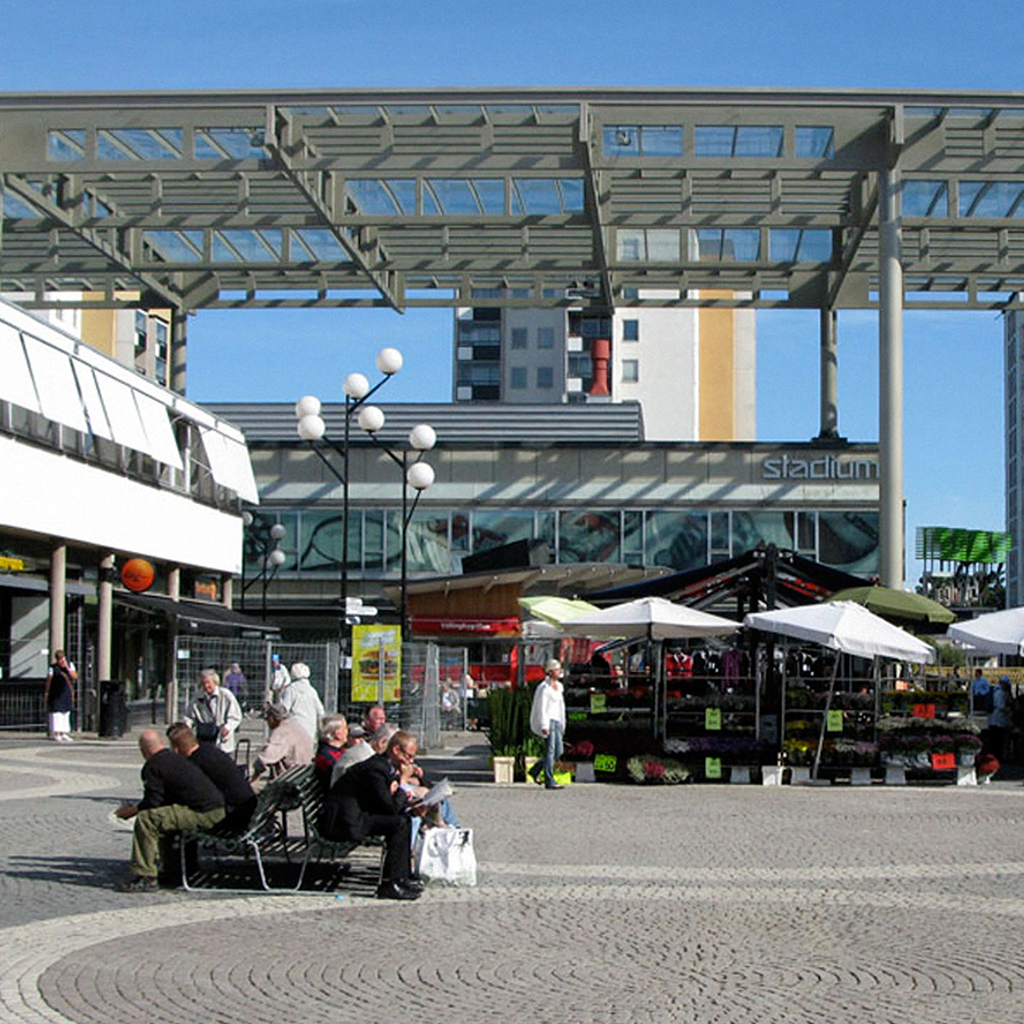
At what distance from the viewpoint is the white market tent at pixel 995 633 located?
938 inches

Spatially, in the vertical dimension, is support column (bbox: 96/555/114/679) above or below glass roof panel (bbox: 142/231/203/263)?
below

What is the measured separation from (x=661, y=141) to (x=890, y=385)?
669 centimetres

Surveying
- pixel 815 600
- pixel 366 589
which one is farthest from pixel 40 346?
pixel 366 589

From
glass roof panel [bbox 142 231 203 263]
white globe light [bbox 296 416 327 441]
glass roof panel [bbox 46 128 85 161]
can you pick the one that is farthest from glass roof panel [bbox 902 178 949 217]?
glass roof panel [bbox 46 128 85 161]

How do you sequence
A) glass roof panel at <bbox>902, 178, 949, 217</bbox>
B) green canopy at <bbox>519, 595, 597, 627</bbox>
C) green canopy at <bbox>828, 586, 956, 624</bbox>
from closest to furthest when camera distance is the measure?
green canopy at <bbox>828, 586, 956, 624</bbox>, green canopy at <bbox>519, 595, 597, 627</bbox>, glass roof panel at <bbox>902, 178, 949, 217</bbox>

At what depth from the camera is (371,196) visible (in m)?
35.5

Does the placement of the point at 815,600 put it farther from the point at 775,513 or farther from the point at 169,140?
the point at 775,513

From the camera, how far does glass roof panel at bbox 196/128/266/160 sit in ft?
106

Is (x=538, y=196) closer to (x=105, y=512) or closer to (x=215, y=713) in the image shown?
(x=105, y=512)

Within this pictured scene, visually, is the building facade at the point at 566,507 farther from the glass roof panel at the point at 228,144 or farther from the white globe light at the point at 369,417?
the white globe light at the point at 369,417

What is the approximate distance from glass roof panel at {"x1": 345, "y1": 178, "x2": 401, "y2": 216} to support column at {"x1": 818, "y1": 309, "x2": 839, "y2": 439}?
12451 millimetres

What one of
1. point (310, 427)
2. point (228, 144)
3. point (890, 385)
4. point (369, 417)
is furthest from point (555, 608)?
point (228, 144)

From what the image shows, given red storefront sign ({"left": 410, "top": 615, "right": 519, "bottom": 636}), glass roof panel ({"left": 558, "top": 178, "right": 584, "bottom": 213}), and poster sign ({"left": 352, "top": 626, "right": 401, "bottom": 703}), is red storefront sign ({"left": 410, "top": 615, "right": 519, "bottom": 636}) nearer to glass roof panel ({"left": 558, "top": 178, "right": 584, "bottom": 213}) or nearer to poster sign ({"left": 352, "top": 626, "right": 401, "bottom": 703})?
glass roof panel ({"left": 558, "top": 178, "right": 584, "bottom": 213})

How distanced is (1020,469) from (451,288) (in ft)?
417
